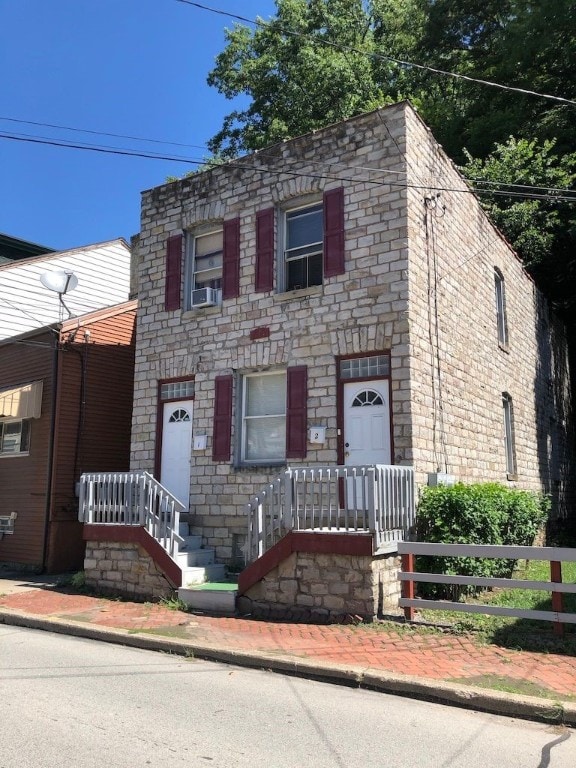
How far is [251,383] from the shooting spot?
1162 cm

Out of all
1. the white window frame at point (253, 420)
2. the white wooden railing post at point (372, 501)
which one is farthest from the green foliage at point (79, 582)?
the white wooden railing post at point (372, 501)

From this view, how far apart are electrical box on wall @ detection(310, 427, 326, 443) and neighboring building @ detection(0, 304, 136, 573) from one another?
19.4 ft

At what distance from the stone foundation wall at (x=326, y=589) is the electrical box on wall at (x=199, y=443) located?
3346 millimetres

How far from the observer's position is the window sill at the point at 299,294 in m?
10.8

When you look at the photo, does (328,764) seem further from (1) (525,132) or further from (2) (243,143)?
(2) (243,143)

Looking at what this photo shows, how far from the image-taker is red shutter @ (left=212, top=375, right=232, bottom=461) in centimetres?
1133

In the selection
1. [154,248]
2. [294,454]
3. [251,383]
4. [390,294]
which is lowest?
[294,454]

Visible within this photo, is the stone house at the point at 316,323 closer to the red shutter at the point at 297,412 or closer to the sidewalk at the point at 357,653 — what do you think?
the red shutter at the point at 297,412

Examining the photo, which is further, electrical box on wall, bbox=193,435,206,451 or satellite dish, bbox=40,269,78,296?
satellite dish, bbox=40,269,78,296

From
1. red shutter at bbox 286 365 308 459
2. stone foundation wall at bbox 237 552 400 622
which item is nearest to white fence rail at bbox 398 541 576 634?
stone foundation wall at bbox 237 552 400 622

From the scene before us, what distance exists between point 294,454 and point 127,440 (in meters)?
5.74

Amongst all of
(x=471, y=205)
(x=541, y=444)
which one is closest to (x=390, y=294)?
(x=471, y=205)

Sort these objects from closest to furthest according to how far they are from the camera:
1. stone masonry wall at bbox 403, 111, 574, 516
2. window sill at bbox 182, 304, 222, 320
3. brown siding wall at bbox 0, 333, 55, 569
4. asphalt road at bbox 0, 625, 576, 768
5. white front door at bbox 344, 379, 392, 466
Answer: asphalt road at bbox 0, 625, 576, 768, white front door at bbox 344, 379, 392, 466, stone masonry wall at bbox 403, 111, 574, 516, window sill at bbox 182, 304, 222, 320, brown siding wall at bbox 0, 333, 55, 569

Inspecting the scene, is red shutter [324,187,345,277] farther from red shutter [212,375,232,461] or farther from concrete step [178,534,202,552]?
concrete step [178,534,202,552]
